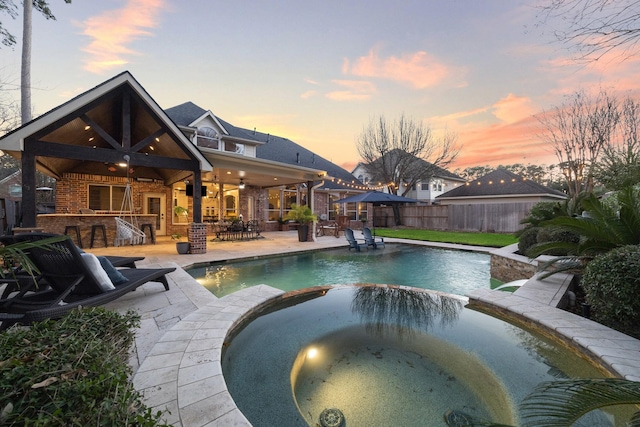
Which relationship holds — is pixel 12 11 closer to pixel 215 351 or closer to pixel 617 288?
pixel 215 351

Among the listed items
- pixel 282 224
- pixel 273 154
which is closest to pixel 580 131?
pixel 282 224

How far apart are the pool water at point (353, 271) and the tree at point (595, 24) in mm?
4441

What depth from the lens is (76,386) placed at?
41.6 inches

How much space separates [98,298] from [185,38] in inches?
407

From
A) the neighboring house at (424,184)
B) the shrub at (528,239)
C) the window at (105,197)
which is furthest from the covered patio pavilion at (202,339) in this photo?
the neighboring house at (424,184)

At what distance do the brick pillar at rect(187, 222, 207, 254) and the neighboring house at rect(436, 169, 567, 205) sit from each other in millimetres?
19305

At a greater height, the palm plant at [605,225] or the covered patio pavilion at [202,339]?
the palm plant at [605,225]

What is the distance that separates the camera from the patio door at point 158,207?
41.6ft

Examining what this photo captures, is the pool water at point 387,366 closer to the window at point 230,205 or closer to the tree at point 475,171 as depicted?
the window at point 230,205

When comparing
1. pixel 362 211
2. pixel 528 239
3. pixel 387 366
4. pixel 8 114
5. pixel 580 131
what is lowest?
pixel 387 366

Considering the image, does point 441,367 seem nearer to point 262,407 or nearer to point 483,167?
point 262,407

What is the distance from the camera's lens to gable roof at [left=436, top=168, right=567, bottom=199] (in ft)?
60.2

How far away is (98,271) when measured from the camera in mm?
3463

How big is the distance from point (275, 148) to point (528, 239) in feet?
52.2
